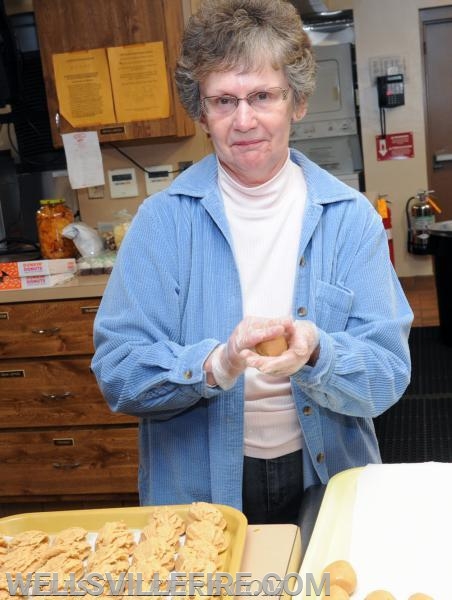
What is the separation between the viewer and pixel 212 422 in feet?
4.34

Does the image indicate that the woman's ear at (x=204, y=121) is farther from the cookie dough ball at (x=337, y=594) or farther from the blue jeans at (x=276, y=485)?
the cookie dough ball at (x=337, y=594)

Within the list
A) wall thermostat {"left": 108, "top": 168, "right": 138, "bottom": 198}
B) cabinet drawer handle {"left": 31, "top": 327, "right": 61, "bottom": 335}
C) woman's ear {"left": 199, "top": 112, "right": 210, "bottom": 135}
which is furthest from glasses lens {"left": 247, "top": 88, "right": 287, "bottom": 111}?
wall thermostat {"left": 108, "top": 168, "right": 138, "bottom": 198}

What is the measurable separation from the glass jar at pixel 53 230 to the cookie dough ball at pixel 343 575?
2.39 metres

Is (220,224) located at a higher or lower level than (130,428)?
higher

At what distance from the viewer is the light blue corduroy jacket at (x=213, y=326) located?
123 centimetres

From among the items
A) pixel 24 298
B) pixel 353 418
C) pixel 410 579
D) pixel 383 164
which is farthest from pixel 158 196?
pixel 383 164

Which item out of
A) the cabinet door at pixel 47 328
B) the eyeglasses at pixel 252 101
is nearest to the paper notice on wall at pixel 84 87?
the cabinet door at pixel 47 328

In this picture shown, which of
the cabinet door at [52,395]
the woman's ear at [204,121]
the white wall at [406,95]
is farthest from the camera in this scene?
the white wall at [406,95]

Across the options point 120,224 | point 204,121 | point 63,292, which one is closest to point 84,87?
point 120,224

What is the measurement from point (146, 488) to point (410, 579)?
62cm

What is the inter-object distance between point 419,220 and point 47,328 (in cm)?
400

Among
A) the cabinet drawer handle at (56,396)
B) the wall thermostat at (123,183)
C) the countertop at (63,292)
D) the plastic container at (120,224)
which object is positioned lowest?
the cabinet drawer handle at (56,396)

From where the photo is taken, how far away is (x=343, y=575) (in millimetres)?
907

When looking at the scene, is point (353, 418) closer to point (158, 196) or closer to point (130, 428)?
point (158, 196)
